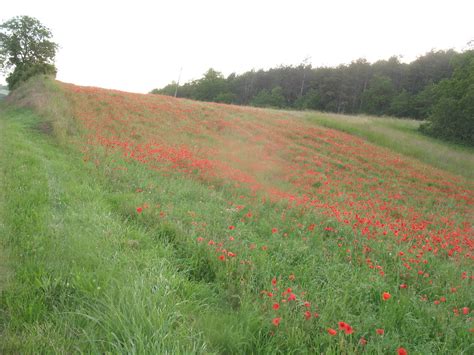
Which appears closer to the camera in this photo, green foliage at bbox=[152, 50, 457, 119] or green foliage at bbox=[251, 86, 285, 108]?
green foliage at bbox=[152, 50, 457, 119]

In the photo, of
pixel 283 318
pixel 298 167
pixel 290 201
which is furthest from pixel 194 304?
pixel 298 167

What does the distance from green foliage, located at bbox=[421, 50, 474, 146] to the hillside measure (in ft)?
56.2

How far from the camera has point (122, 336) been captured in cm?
202

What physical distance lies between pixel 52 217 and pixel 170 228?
1554 mm

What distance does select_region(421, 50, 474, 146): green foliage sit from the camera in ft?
72.7

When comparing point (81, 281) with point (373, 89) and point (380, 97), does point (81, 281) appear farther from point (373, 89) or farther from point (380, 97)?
point (373, 89)

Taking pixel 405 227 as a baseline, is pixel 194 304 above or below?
below

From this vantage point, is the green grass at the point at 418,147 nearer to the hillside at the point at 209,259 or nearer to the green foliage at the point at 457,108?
the green foliage at the point at 457,108

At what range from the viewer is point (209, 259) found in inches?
143

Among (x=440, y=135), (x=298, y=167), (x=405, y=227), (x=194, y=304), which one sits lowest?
(x=194, y=304)

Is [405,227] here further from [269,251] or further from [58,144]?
[58,144]

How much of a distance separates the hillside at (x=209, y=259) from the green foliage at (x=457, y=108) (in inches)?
674

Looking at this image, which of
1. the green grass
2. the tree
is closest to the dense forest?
the green grass

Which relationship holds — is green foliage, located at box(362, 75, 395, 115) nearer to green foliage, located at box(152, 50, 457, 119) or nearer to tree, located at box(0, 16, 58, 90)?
green foliage, located at box(152, 50, 457, 119)
